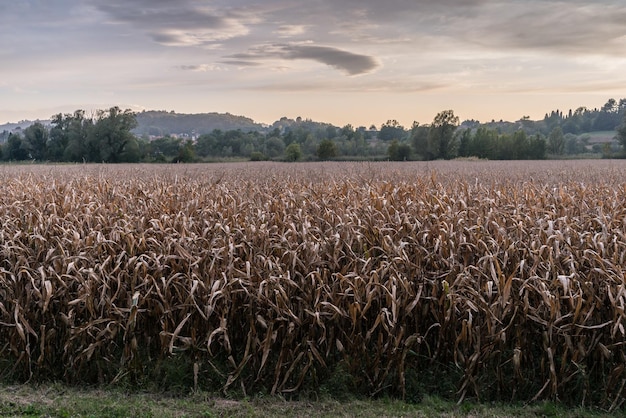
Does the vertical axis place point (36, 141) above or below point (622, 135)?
below

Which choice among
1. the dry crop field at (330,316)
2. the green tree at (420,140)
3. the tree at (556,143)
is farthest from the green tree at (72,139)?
the tree at (556,143)

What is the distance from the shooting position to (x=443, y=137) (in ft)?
299

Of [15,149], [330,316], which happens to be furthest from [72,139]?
[330,316]

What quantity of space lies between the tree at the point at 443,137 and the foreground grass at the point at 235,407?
86.6 metres

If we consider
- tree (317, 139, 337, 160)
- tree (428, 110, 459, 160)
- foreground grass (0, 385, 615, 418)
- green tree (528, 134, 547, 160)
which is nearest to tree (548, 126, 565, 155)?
green tree (528, 134, 547, 160)

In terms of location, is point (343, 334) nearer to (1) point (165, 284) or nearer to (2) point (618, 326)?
(1) point (165, 284)

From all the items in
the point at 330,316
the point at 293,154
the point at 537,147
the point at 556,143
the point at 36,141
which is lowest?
the point at 330,316

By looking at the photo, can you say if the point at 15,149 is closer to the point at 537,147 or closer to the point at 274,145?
the point at 274,145

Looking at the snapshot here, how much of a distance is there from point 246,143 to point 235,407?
290 feet

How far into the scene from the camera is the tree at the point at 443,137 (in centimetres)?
9038

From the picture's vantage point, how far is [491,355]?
5367 mm

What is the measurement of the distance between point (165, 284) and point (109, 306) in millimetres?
687

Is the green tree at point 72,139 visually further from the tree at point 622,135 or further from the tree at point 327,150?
the tree at point 622,135

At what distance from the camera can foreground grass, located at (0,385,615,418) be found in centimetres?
505
